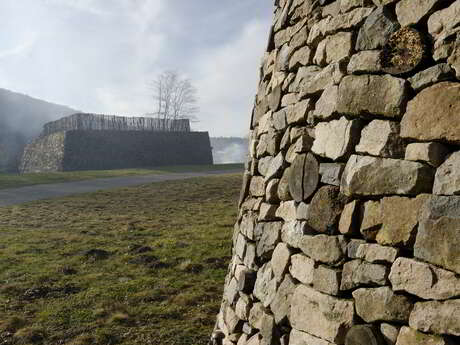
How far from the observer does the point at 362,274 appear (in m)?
2.64

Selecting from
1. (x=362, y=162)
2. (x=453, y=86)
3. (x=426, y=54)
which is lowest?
(x=362, y=162)

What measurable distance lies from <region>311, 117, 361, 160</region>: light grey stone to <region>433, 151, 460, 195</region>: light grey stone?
0.64 metres

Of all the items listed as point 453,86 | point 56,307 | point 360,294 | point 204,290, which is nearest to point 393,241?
point 360,294

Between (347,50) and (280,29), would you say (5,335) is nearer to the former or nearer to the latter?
(280,29)

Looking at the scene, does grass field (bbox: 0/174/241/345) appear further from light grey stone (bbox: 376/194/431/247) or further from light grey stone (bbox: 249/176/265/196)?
light grey stone (bbox: 376/194/431/247)

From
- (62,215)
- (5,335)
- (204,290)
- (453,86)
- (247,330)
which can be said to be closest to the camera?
(453,86)

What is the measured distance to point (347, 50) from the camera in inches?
120

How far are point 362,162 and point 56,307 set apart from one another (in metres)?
5.81

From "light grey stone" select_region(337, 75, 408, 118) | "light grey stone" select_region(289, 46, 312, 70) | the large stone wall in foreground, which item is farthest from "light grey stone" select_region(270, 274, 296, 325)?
the large stone wall in foreground

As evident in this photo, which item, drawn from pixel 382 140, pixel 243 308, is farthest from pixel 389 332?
pixel 243 308

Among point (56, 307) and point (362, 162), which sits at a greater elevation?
point (362, 162)

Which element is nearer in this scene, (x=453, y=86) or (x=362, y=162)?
(x=453, y=86)

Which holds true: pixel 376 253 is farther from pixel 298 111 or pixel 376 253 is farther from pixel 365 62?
pixel 298 111

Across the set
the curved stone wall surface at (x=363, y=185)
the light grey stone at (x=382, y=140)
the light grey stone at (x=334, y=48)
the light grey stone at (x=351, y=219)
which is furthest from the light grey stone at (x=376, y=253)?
the light grey stone at (x=334, y=48)
